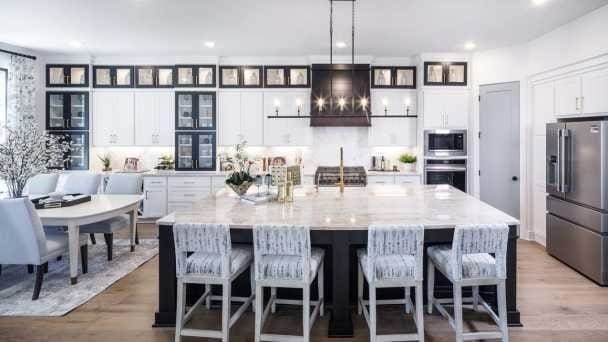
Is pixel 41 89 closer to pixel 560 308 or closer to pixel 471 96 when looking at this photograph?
pixel 471 96

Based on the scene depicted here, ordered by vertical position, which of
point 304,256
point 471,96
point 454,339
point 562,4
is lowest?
point 454,339

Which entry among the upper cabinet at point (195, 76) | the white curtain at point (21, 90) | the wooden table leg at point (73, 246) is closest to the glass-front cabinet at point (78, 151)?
the white curtain at point (21, 90)

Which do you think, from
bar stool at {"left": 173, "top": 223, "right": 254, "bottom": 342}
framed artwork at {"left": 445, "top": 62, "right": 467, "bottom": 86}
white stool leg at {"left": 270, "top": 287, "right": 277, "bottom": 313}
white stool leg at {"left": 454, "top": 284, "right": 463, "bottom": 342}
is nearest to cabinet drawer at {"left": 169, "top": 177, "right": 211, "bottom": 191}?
white stool leg at {"left": 270, "top": 287, "right": 277, "bottom": 313}

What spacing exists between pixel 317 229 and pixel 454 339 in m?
1.30

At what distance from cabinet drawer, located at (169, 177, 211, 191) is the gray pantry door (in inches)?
181

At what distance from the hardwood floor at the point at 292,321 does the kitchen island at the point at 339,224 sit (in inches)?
7.6

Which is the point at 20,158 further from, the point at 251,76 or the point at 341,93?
the point at 341,93

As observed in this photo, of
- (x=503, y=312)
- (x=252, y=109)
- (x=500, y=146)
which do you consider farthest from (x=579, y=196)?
(x=252, y=109)

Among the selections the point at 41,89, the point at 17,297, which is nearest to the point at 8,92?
the point at 41,89

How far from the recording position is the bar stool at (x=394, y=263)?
2.59 m

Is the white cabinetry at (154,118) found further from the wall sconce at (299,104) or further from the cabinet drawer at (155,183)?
the wall sconce at (299,104)

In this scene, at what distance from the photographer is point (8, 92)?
6406mm

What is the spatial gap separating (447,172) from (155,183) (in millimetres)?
4990

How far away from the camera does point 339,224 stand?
2.82 metres
